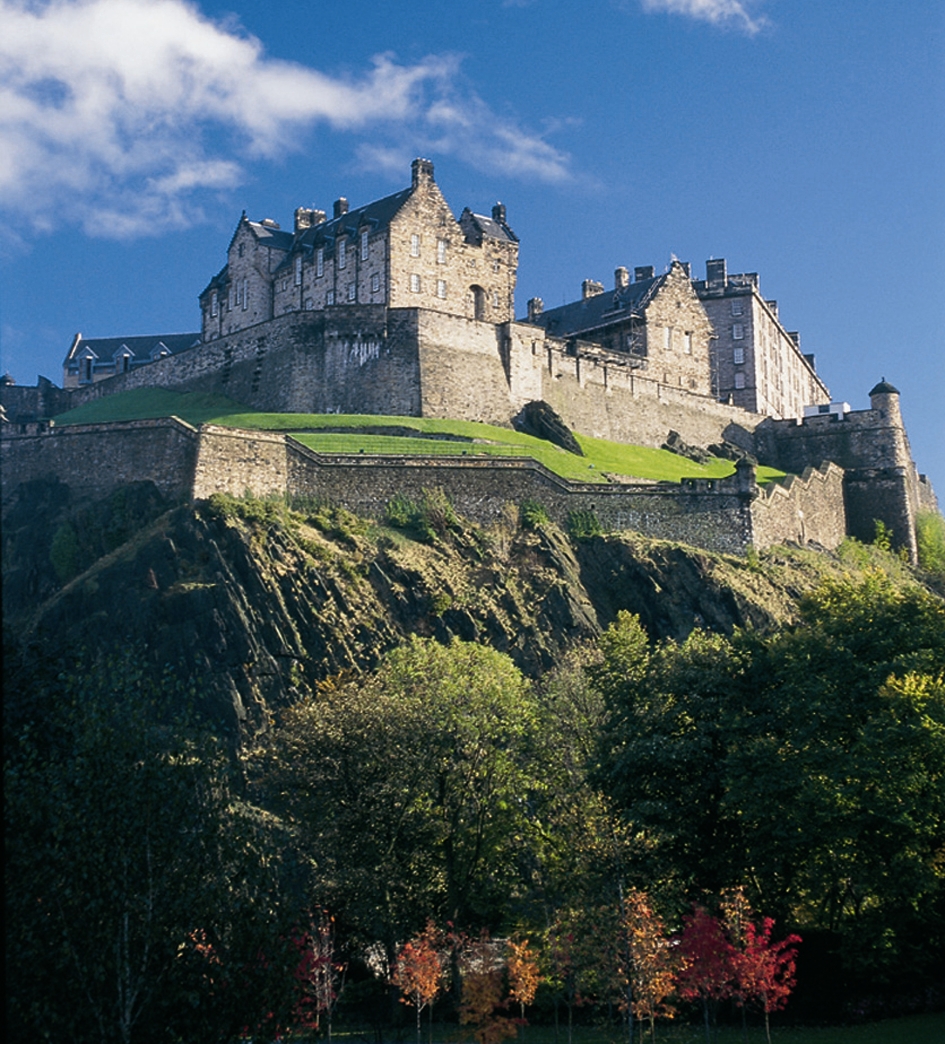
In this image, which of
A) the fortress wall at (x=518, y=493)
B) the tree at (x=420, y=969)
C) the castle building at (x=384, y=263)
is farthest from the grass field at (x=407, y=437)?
the tree at (x=420, y=969)

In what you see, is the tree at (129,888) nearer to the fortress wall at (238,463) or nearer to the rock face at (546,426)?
the fortress wall at (238,463)

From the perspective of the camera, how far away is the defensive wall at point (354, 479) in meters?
47.0

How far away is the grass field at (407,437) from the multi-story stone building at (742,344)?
602 inches

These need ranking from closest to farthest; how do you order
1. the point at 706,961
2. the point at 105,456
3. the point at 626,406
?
1. the point at 706,961
2. the point at 105,456
3. the point at 626,406

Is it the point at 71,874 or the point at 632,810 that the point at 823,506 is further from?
the point at 71,874

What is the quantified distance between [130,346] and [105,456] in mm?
43678

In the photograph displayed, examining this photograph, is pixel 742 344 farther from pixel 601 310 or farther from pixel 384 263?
pixel 384 263

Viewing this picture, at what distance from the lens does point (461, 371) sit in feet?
204

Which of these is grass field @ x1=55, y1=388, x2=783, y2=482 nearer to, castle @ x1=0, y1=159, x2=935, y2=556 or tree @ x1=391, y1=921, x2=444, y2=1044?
castle @ x1=0, y1=159, x2=935, y2=556

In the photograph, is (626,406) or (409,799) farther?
(626,406)

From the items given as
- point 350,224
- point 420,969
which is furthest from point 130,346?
point 420,969

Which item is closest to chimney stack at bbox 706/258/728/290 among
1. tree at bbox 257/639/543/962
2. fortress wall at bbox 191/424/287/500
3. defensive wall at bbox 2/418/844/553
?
defensive wall at bbox 2/418/844/553

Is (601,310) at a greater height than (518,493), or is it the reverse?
(601,310)

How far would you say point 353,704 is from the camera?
3309cm
